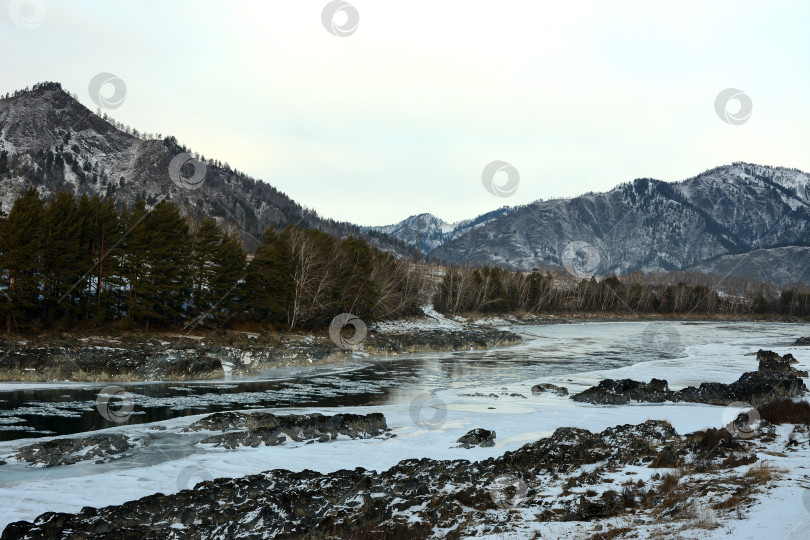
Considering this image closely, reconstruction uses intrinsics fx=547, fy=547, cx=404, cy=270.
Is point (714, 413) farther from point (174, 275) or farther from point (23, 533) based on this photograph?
point (174, 275)

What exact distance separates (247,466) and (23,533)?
5.89m

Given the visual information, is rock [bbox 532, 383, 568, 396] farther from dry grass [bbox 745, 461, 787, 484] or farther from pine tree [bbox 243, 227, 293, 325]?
pine tree [bbox 243, 227, 293, 325]

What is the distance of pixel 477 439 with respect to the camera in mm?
17688

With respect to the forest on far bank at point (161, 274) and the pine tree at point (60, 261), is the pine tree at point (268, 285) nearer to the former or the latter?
the forest on far bank at point (161, 274)

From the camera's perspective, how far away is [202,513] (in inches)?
433

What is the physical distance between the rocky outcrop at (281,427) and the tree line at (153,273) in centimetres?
2751

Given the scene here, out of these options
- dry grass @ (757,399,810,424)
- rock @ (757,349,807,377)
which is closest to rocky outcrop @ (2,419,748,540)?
dry grass @ (757,399,810,424)

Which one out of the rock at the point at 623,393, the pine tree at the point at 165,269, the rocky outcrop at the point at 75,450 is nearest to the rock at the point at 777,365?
the rock at the point at 623,393

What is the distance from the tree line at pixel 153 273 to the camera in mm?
40322

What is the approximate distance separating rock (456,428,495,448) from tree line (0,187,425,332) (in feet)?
114

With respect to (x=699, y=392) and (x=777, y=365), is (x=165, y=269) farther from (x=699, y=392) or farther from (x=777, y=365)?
(x=777, y=365)

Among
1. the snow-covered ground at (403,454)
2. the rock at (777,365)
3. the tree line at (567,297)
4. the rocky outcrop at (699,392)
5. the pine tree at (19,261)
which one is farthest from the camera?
the tree line at (567,297)

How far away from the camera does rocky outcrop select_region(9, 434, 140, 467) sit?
1466 cm

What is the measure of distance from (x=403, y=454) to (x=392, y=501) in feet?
14.8
